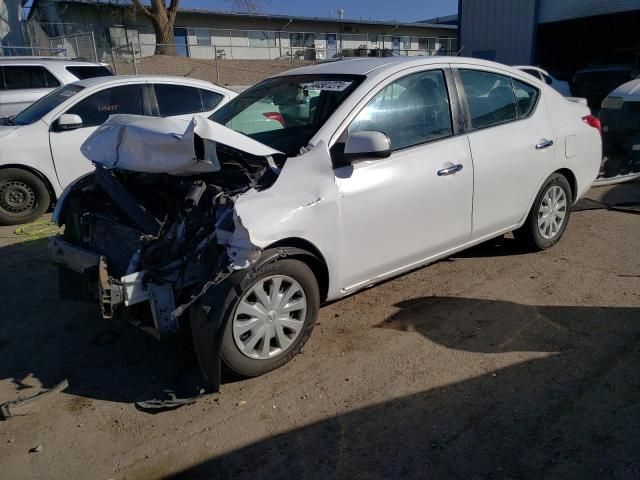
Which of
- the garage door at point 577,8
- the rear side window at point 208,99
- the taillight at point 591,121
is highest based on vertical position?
the garage door at point 577,8

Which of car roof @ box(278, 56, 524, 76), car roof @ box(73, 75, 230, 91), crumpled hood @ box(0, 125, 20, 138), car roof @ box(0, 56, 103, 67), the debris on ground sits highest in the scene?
car roof @ box(0, 56, 103, 67)

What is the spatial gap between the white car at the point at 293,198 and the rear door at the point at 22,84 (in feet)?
23.5

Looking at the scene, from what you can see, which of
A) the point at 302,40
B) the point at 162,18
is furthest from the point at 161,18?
the point at 302,40

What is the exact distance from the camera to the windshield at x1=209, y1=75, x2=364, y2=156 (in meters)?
3.62

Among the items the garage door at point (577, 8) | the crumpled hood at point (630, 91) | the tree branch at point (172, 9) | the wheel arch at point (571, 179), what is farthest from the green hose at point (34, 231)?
the tree branch at point (172, 9)

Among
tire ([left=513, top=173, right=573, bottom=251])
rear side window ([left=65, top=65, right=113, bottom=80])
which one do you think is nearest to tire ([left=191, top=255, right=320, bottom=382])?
tire ([left=513, top=173, right=573, bottom=251])

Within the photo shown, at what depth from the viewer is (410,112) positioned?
12.5ft

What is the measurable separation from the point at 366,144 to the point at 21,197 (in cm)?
511

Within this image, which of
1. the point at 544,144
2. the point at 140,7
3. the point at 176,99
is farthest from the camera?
the point at 140,7

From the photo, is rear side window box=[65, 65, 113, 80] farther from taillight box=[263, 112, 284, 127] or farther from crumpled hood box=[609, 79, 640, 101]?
crumpled hood box=[609, 79, 640, 101]

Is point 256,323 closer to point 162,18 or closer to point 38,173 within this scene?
point 38,173

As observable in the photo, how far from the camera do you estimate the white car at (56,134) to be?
6.37 meters

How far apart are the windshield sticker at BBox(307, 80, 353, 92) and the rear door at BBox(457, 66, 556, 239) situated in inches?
38.5

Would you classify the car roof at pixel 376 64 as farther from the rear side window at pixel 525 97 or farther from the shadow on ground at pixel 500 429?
the shadow on ground at pixel 500 429
